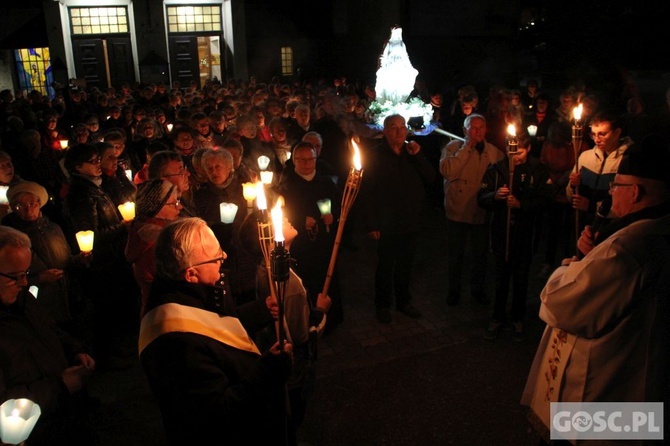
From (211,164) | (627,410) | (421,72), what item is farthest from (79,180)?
(421,72)

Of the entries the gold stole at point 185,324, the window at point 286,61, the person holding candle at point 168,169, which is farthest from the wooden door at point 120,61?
the gold stole at point 185,324

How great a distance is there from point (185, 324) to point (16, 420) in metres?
0.86

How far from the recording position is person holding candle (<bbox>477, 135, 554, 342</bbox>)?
5453 millimetres

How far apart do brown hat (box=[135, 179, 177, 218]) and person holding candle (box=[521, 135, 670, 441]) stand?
2.74m

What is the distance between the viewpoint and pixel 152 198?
4.02 m

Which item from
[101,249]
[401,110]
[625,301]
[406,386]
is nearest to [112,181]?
[101,249]

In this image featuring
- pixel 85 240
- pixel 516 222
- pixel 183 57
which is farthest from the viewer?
pixel 183 57

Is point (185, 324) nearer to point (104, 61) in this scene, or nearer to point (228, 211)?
point (228, 211)

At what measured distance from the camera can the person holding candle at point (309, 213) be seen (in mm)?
5449

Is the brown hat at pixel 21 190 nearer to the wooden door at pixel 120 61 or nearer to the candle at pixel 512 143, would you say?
the candle at pixel 512 143

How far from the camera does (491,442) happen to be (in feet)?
13.5

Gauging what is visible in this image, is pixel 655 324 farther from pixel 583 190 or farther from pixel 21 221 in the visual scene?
pixel 21 221

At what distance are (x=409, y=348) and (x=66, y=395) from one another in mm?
3393

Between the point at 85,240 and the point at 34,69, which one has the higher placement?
the point at 34,69
